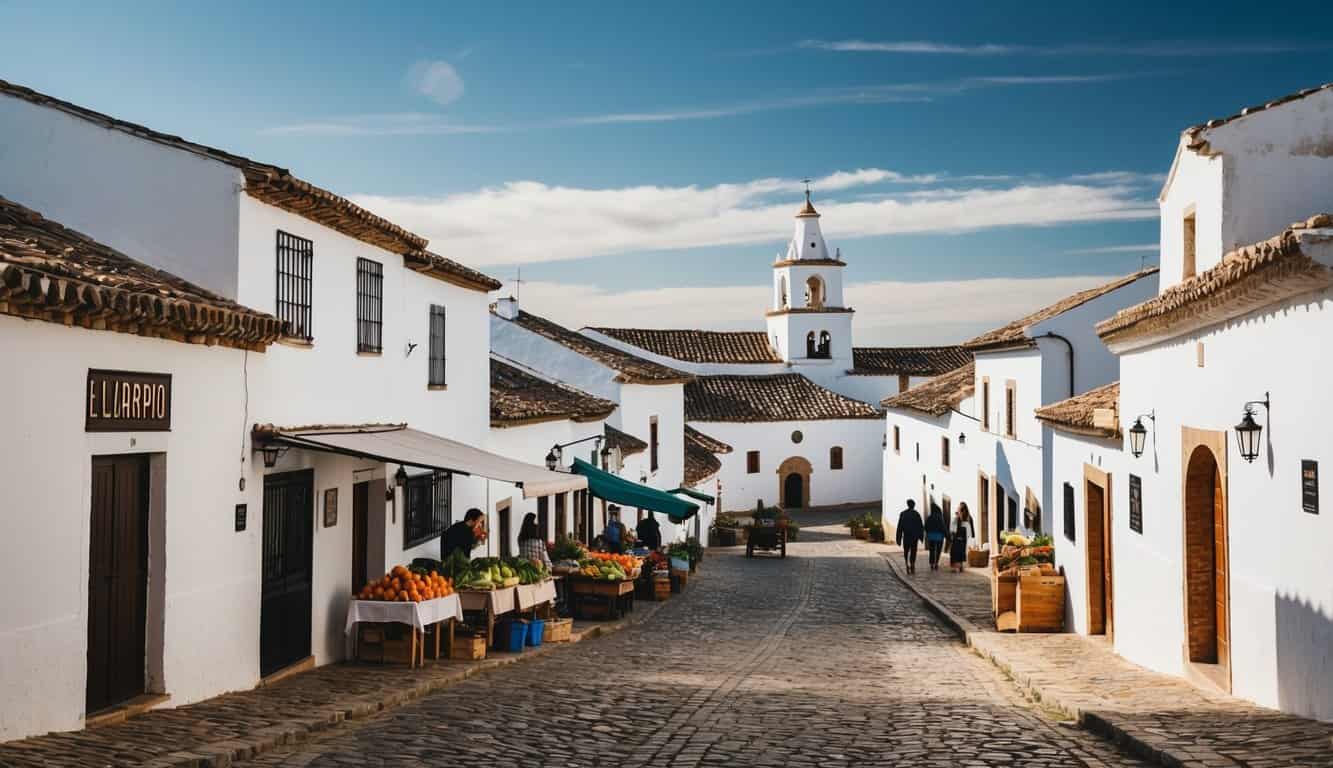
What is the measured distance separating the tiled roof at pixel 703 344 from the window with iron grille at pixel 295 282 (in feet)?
157

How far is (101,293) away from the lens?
850 centimetres

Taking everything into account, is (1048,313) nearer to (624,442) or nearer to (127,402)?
(624,442)

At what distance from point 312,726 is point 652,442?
1137 inches

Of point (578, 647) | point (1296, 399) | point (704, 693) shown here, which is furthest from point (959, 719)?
point (578, 647)

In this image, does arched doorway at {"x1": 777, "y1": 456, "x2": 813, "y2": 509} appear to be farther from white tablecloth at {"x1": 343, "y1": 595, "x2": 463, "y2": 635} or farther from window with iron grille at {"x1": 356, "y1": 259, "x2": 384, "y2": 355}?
white tablecloth at {"x1": 343, "y1": 595, "x2": 463, "y2": 635}

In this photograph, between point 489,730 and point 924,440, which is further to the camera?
point 924,440

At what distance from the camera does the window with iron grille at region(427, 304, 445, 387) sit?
17.4 m

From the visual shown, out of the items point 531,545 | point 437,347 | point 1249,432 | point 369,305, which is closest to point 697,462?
point 531,545

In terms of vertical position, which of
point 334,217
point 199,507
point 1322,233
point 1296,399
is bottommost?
point 199,507

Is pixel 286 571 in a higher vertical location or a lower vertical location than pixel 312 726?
higher

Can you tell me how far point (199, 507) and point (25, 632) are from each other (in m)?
2.52

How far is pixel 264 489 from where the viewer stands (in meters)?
11.9

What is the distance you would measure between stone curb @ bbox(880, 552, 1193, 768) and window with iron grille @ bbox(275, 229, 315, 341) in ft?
25.5

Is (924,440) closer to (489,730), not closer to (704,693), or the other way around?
(704,693)
